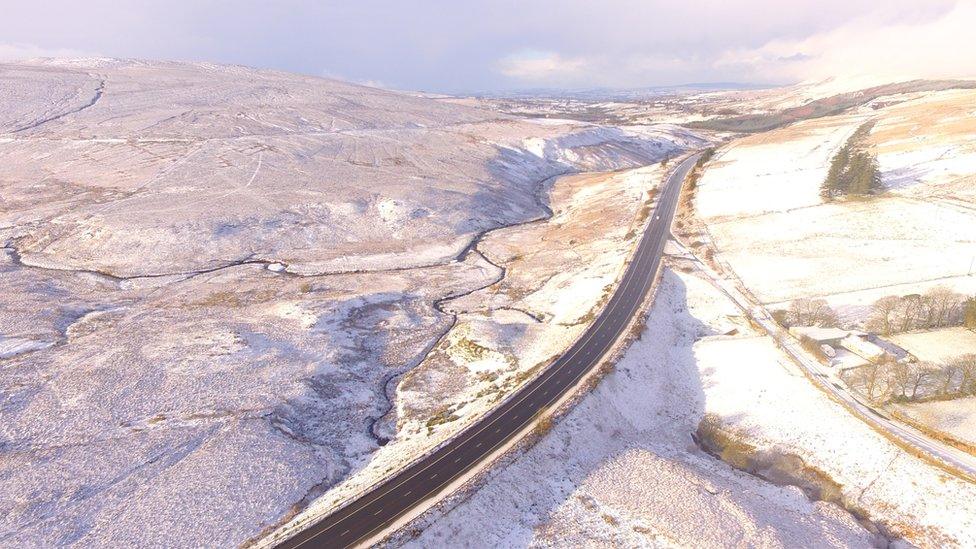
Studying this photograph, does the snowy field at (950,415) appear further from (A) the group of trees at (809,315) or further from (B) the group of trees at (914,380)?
(A) the group of trees at (809,315)

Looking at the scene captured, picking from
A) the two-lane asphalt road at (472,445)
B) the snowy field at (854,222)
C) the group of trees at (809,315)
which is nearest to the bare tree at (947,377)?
the group of trees at (809,315)

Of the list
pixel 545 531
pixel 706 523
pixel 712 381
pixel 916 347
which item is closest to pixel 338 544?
pixel 545 531

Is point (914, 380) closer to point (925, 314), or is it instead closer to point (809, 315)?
point (809, 315)

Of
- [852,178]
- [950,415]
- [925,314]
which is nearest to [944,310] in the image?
[925,314]

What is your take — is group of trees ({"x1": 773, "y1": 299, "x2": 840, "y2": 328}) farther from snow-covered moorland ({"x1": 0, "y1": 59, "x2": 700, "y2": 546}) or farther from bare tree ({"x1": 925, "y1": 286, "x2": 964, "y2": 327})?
snow-covered moorland ({"x1": 0, "y1": 59, "x2": 700, "y2": 546})

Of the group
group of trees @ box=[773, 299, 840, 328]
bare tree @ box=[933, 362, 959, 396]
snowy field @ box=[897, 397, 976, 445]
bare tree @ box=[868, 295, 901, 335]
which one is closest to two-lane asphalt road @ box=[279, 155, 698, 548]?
group of trees @ box=[773, 299, 840, 328]

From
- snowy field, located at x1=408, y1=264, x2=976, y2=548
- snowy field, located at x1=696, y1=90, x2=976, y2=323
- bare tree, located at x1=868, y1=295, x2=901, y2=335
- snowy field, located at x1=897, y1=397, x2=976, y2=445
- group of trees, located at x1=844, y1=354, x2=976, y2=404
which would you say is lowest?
snowy field, located at x1=408, y1=264, x2=976, y2=548
